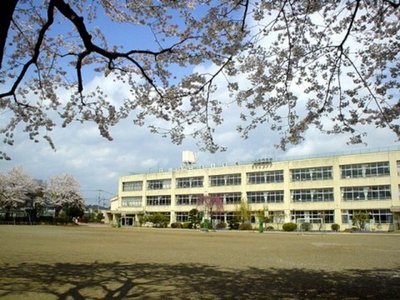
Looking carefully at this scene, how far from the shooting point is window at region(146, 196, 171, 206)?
70.2 m

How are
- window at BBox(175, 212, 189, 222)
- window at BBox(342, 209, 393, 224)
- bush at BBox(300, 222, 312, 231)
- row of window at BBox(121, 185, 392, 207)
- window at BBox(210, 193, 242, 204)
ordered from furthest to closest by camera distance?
window at BBox(175, 212, 189, 222) → window at BBox(210, 193, 242, 204) → bush at BBox(300, 222, 312, 231) → row of window at BBox(121, 185, 392, 207) → window at BBox(342, 209, 393, 224)

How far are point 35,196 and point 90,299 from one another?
2197 inches

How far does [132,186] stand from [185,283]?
233 ft

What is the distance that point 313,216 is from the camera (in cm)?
5172

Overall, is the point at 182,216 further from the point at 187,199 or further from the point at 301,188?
the point at 301,188

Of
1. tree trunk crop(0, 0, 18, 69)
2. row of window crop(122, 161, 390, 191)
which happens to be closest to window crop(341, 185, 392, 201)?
row of window crop(122, 161, 390, 191)

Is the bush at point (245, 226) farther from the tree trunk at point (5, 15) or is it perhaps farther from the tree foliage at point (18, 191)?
the tree trunk at point (5, 15)

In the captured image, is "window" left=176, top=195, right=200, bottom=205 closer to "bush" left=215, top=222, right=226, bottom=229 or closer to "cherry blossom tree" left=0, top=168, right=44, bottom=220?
"bush" left=215, top=222, right=226, bottom=229

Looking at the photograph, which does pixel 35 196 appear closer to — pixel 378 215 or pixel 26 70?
pixel 378 215

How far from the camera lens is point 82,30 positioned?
6820 millimetres

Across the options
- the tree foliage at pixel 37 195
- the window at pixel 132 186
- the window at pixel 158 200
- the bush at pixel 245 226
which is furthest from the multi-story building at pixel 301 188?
the tree foliage at pixel 37 195

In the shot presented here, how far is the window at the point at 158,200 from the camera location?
230 ft

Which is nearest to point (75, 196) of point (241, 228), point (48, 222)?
point (48, 222)

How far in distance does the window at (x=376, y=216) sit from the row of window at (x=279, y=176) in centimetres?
412
